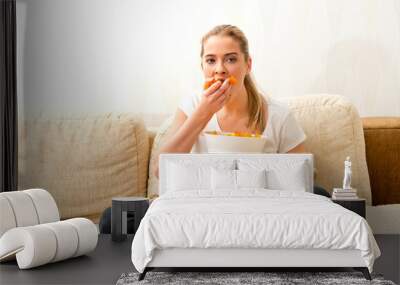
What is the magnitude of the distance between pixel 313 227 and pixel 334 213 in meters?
0.16

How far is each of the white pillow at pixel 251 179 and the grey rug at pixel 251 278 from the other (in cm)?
102

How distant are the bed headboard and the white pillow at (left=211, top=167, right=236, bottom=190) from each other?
0.22 m

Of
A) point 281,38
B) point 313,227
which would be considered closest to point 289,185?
point 313,227

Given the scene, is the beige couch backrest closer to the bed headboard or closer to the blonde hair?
the blonde hair

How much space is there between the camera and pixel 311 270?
4.50m

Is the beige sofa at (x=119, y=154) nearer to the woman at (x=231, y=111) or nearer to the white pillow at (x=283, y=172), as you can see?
the woman at (x=231, y=111)

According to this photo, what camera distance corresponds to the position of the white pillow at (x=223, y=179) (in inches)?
209

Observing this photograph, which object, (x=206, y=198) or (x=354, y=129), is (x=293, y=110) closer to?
(x=354, y=129)

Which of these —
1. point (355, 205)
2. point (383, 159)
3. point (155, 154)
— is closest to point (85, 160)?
point (155, 154)

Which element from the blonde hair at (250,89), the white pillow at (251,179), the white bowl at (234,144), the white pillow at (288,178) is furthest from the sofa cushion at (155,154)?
the white pillow at (288,178)

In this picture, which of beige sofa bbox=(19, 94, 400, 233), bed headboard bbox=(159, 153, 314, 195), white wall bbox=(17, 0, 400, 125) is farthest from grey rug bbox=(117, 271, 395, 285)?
white wall bbox=(17, 0, 400, 125)

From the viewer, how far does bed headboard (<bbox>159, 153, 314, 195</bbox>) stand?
554 centimetres

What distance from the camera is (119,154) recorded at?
6285 millimetres

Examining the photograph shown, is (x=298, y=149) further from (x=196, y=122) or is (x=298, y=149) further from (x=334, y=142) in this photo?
(x=196, y=122)
